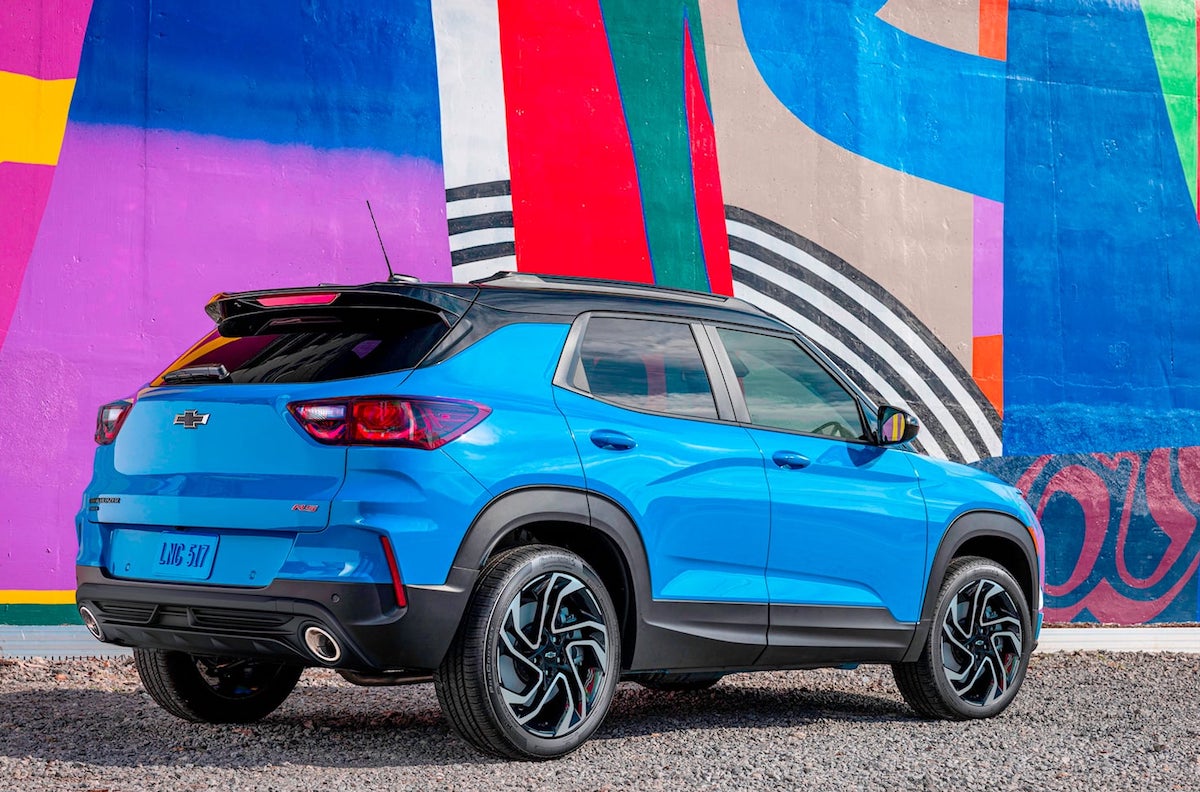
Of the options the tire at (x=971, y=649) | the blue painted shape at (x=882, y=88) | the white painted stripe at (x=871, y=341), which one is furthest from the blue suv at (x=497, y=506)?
the blue painted shape at (x=882, y=88)

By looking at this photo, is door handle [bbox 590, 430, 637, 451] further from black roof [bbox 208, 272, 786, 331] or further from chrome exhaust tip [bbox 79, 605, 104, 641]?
chrome exhaust tip [bbox 79, 605, 104, 641]

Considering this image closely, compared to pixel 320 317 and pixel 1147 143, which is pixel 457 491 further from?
pixel 1147 143

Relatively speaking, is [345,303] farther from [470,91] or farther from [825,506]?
[470,91]

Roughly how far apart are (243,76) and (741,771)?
21.0ft

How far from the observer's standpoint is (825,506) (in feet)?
20.2

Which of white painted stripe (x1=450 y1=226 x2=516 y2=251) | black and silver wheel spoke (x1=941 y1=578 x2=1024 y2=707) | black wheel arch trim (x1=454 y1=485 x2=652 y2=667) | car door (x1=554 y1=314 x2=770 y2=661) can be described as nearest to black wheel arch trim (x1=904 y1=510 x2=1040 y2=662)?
black and silver wheel spoke (x1=941 y1=578 x2=1024 y2=707)

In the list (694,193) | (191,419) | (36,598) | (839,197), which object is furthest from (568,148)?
(191,419)

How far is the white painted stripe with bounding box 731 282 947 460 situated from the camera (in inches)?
443

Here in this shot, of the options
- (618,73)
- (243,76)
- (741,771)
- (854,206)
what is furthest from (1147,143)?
(741,771)

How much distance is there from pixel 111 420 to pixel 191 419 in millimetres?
556

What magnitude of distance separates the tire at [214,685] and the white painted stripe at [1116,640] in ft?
19.9

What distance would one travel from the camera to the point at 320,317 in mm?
5316

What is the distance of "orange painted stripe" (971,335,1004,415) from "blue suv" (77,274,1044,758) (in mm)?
5797

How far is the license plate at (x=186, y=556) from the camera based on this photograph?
495cm
